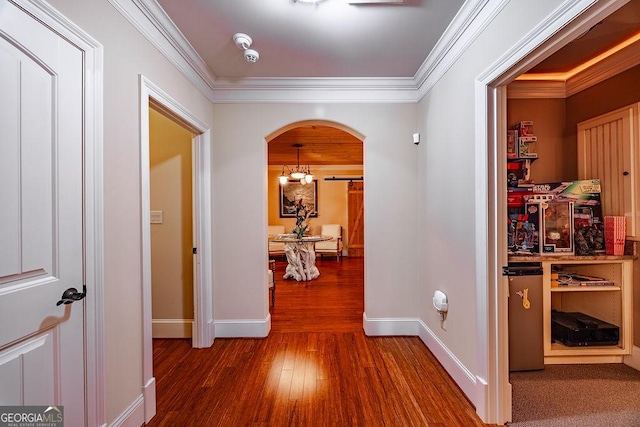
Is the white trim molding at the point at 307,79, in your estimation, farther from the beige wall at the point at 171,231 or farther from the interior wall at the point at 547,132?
the interior wall at the point at 547,132

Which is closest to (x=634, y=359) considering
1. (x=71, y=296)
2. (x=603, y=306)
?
(x=603, y=306)

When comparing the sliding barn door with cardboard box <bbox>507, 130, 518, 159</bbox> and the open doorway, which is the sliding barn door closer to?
the open doorway

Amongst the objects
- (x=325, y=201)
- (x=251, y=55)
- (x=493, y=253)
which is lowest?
(x=493, y=253)

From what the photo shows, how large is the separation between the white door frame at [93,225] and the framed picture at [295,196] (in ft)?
21.8

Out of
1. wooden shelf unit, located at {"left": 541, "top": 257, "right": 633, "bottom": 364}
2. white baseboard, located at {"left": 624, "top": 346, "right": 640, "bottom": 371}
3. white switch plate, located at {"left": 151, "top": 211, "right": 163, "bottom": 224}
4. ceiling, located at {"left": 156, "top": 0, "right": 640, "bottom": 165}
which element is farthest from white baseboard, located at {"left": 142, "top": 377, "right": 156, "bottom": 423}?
white baseboard, located at {"left": 624, "top": 346, "right": 640, "bottom": 371}

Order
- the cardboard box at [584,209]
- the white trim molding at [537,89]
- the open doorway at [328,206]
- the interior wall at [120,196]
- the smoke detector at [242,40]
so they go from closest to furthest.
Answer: the interior wall at [120,196], the smoke detector at [242,40], the cardboard box at [584,209], the white trim molding at [537,89], the open doorway at [328,206]

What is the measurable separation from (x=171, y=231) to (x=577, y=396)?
3.51 m

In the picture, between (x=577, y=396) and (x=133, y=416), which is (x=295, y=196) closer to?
(x=133, y=416)

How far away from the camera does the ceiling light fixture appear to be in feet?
6.77

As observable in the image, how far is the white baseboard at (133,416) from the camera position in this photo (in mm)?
1530

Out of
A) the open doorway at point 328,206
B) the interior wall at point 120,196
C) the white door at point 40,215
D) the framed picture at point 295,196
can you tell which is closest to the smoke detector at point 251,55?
the interior wall at point 120,196

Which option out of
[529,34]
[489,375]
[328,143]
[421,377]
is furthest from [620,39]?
[328,143]

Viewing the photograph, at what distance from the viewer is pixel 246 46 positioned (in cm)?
215

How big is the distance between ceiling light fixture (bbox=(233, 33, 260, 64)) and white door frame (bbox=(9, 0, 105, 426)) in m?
0.94
